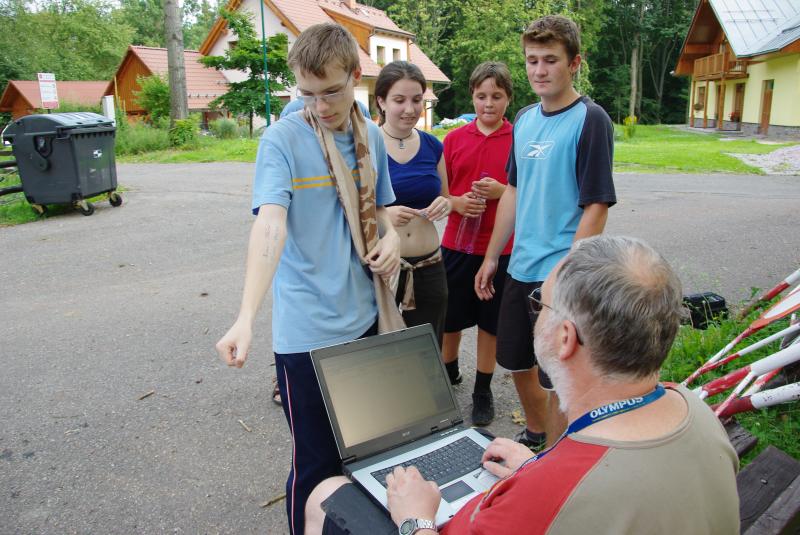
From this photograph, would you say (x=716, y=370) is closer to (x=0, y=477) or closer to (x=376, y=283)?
(x=376, y=283)

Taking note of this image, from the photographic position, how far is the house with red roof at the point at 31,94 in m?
43.5

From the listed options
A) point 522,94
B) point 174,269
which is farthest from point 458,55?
point 174,269

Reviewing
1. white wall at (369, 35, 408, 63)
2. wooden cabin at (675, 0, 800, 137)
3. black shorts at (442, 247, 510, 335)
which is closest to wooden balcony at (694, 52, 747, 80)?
wooden cabin at (675, 0, 800, 137)

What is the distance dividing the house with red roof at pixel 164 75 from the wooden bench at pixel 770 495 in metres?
37.3

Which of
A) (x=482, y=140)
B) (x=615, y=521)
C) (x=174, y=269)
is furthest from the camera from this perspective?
(x=174, y=269)

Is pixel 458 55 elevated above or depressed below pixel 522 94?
above

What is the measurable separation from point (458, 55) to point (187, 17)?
51890mm

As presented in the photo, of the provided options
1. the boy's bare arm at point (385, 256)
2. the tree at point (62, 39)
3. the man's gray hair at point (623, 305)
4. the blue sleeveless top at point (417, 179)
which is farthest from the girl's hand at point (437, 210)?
the tree at point (62, 39)

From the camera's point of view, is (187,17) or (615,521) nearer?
(615,521)

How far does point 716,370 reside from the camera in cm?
365

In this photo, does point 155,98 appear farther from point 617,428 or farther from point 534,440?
point 617,428

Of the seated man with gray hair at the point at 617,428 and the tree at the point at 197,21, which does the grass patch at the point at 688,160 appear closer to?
the seated man with gray hair at the point at 617,428

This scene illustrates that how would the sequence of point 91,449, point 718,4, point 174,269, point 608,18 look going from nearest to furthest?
point 91,449 < point 174,269 < point 718,4 < point 608,18

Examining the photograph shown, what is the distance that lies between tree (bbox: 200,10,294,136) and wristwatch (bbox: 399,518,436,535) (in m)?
27.5
